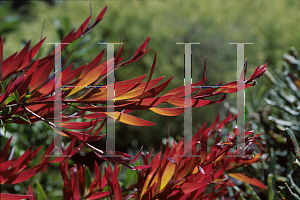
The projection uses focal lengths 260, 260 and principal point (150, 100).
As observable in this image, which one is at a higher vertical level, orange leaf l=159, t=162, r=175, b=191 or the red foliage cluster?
the red foliage cluster

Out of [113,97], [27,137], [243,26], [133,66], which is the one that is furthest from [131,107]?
[243,26]

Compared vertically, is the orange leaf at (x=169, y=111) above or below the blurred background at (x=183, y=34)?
below

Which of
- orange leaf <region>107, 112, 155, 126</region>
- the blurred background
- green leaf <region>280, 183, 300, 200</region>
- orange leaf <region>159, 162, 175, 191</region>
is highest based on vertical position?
the blurred background

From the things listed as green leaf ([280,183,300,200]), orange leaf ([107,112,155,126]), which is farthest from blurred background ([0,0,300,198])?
orange leaf ([107,112,155,126])

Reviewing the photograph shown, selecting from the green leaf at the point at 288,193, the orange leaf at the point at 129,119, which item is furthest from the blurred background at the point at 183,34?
the orange leaf at the point at 129,119

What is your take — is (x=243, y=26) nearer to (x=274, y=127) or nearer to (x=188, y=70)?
(x=274, y=127)

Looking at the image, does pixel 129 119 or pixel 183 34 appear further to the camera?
pixel 183 34

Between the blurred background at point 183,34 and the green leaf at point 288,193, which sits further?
the blurred background at point 183,34

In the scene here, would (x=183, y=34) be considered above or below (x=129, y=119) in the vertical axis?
above

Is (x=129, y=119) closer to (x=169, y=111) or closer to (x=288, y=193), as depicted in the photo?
(x=169, y=111)

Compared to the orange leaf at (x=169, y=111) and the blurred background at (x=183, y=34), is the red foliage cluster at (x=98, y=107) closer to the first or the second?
the orange leaf at (x=169, y=111)

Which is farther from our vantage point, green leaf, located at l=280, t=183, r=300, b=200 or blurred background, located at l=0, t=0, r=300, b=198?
blurred background, located at l=0, t=0, r=300, b=198

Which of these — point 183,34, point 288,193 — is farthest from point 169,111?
point 183,34

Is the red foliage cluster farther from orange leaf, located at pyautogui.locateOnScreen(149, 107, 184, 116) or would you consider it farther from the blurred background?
the blurred background
